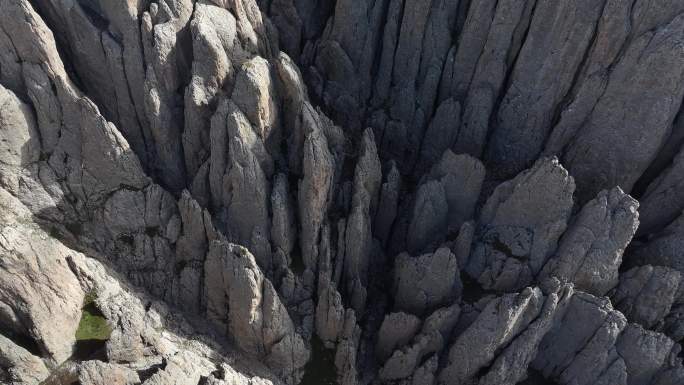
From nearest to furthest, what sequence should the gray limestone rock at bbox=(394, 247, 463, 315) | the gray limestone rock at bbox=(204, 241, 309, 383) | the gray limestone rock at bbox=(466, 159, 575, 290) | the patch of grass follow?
the patch of grass < the gray limestone rock at bbox=(204, 241, 309, 383) < the gray limestone rock at bbox=(466, 159, 575, 290) < the gray limestone rock at bbox=(394, 247, 463, 315)

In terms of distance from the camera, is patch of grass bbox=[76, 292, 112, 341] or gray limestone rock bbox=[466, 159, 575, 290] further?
gray limestone rock bbox=[466, 159, 575, 290]

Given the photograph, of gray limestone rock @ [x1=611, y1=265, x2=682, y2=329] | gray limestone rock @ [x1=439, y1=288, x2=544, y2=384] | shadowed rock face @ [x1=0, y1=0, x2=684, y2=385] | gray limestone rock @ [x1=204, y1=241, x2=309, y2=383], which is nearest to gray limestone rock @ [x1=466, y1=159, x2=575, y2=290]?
shadowed rock face @ [x1=0, y1=0, x2=684, y2=385]

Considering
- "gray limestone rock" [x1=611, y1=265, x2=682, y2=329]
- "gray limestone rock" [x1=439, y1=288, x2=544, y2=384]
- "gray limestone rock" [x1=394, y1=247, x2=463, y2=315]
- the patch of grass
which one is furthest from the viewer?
"gray limestone rock" [x1=394, y1=247, x2=463, y2=315]

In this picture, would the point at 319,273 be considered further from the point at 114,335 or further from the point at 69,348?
the point at 69,348

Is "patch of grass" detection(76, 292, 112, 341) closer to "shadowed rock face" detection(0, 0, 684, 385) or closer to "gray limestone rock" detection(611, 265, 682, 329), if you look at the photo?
"shadowed rock face" detection(0, 0, 684, 385)

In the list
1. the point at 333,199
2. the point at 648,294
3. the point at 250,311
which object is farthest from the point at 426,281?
the point at 648,294

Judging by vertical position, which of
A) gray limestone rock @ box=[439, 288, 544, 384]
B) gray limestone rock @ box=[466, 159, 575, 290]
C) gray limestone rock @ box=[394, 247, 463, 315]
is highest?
gray limestone rock @ box=[466, 159, 575, 290]

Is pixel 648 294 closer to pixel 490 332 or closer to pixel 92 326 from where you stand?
pixel 490 332

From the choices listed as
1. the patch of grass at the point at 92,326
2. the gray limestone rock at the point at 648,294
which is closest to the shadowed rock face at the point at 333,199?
the gray limestone rock at the point at 648,294
